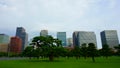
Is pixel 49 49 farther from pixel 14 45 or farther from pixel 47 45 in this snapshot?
pixel 14 45

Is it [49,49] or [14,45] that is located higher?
[14,45]

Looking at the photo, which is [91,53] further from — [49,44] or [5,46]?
[5,46]

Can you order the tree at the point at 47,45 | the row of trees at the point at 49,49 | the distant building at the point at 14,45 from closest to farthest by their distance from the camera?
1. the row of trees at the point at 49,49
2. the tree at the point at 47,45
3. the distant building at the point at 14,45

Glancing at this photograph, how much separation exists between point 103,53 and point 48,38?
31059 mm

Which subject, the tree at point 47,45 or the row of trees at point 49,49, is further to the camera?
the tree at point 47,45

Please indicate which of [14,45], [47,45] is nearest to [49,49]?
[47,45]

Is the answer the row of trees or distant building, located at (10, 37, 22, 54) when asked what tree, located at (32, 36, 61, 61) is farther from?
distant building, located at (10, 37, 22, 54)

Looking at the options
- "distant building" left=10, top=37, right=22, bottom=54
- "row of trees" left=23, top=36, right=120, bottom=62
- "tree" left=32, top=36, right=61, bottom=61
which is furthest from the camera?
"distant building" left=10, top=37, right=22, bottom=54

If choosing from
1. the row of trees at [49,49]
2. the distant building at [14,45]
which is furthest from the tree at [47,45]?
the distant building at [14,45]

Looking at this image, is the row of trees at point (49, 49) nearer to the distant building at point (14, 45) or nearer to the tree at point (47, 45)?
the tree at point (47, 45)

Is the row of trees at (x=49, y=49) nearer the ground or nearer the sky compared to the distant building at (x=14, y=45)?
nearer the ground

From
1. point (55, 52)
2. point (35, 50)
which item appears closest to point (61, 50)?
point (55, 52)

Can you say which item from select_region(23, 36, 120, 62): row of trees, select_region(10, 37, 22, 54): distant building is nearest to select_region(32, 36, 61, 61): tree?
select_region(23, 36, 120, 62): row of trees

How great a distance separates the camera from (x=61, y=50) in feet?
164
